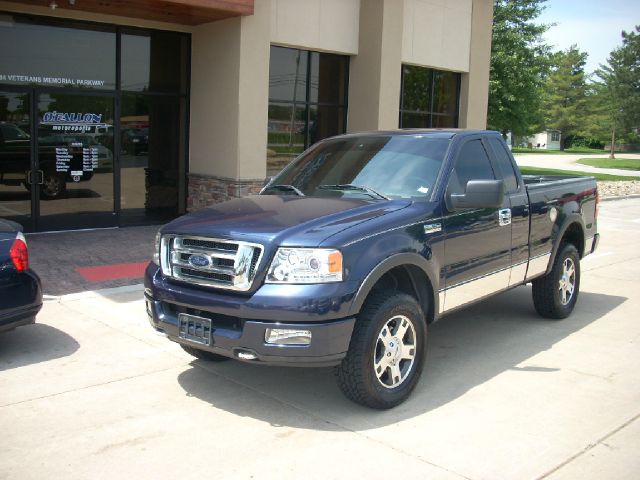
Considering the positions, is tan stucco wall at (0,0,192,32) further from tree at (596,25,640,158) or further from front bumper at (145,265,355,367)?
tree at (596,25,640,158)

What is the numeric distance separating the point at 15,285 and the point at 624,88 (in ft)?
188

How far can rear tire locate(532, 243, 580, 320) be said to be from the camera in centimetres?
745

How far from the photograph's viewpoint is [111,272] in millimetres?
9328

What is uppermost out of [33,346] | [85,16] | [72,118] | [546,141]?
[546,141]

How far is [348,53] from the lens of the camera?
1544cm

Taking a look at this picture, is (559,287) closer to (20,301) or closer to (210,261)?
(210,261)

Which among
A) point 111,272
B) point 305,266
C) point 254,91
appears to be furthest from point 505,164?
point 254,91

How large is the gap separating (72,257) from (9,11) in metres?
4.08

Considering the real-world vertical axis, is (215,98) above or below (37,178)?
above

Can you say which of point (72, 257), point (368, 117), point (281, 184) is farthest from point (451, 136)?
point (368, 117)

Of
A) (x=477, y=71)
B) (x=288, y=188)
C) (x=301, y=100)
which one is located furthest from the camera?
(x=477, y=71)

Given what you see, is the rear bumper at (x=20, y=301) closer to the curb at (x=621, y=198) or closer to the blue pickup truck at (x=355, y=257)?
the blue pickup truck at (x=355, y=257)

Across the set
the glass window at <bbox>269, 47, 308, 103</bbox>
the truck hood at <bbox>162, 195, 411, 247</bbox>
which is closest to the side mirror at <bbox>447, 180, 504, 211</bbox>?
the truck hood at <bbox>162, 195, 411, 247</bbox>

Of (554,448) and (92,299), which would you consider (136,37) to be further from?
(554,448)
